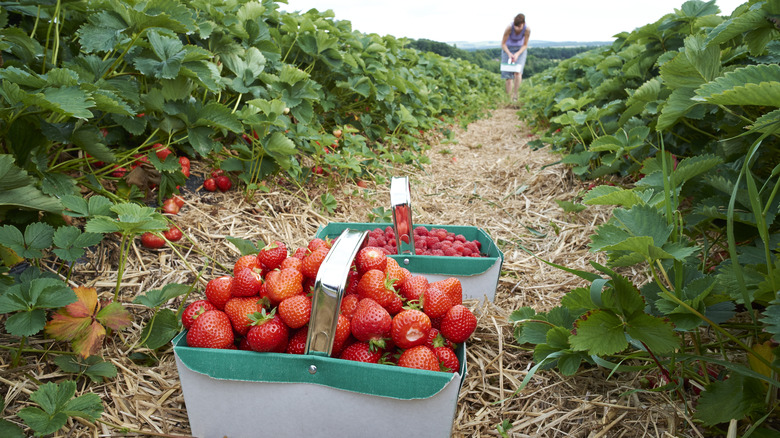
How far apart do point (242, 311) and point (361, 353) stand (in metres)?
0.36

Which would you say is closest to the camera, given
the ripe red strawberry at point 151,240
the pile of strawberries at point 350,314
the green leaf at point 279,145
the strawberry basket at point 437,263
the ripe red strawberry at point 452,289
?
the pile of strawberries at point 350,314

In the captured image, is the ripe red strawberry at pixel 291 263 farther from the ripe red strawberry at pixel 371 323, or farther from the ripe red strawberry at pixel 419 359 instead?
the ripe red strawberry at pixel 419 359

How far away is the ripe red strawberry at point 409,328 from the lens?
120cm

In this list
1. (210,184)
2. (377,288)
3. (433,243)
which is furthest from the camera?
(210,184)

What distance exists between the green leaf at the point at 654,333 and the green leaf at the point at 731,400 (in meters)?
0.14

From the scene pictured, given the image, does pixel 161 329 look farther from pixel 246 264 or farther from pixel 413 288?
pixel 413 288

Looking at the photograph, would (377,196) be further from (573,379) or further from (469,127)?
(469,127)

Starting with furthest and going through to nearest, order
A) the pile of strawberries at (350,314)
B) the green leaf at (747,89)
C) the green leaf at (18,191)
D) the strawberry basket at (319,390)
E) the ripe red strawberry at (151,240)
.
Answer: the ripe red strawberry at (151,240)
the green leaf at (18,191)
the pile of strawberries at (350,314)
the strawberry basket at (319,390)
the green leaf at (747,89)

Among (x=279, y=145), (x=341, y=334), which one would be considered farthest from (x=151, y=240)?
(x=341, y=334)

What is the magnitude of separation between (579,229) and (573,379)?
4.84 ft

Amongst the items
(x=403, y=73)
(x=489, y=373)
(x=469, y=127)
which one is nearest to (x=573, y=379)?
(x=489, y=373)

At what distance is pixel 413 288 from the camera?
53.4 inches

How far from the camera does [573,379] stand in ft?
4.59

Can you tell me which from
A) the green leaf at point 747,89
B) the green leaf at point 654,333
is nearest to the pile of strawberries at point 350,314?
the green leaf at point 654,333
